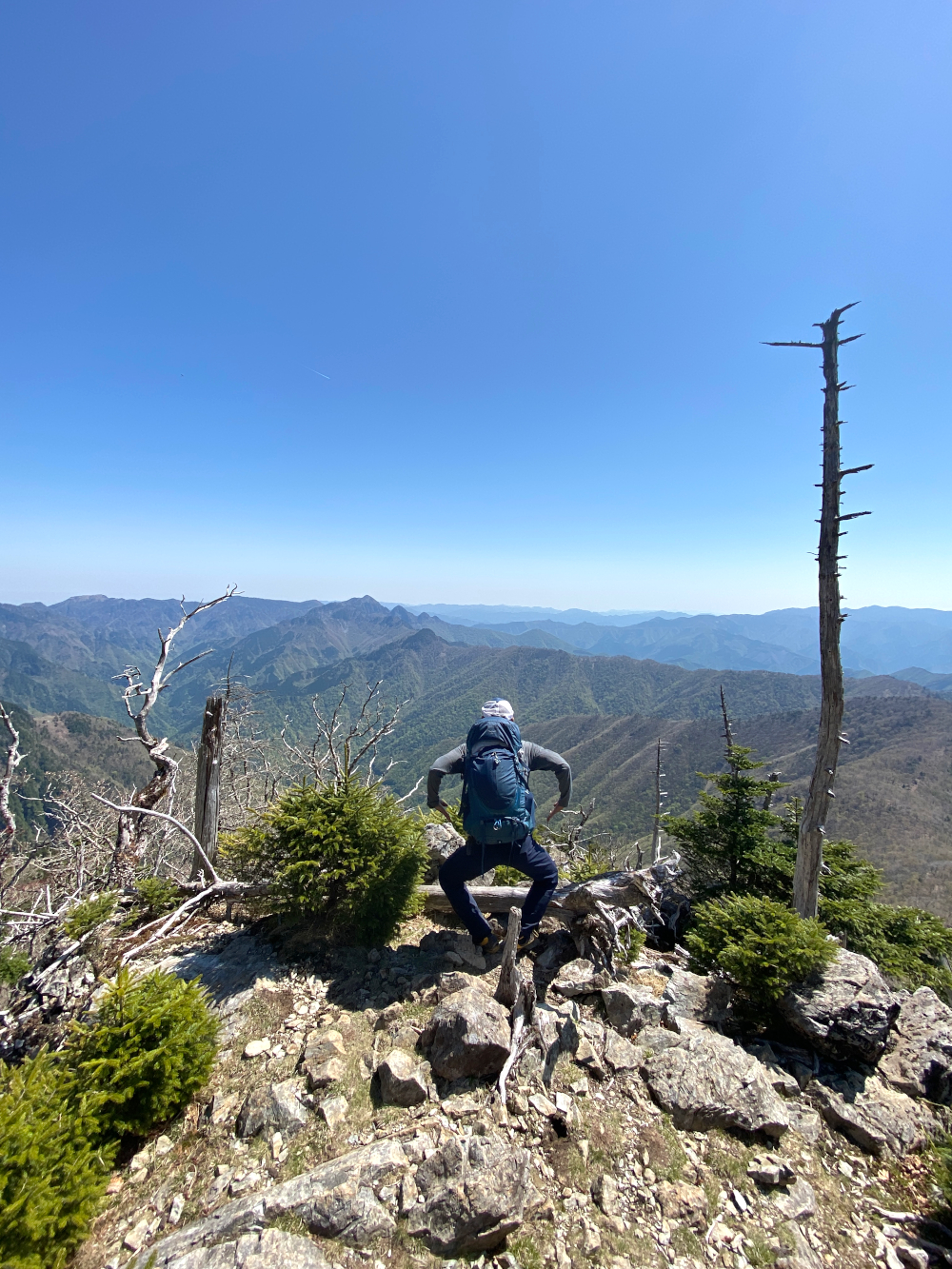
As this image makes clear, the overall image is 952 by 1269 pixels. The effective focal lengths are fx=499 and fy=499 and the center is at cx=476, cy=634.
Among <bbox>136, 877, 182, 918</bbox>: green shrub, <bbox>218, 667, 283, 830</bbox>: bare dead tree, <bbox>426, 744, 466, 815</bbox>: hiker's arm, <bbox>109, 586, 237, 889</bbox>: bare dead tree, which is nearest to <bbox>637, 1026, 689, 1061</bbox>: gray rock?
<bbox>426, 744, 466, 815</bbox>: hiker's arm

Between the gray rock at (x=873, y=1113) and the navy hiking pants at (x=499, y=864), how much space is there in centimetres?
306

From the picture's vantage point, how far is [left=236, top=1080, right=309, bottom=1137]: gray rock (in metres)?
3.93

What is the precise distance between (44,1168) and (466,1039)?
2.93m

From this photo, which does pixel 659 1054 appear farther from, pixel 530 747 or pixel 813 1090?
pixel 530 747

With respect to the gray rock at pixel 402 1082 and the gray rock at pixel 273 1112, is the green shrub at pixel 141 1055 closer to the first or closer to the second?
the gray rock at pixel 273 1112

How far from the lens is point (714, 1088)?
4457mm

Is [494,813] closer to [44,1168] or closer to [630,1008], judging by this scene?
[630,1008]

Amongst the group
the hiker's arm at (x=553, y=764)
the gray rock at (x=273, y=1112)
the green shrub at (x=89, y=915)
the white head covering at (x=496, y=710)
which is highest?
the white head covering at (x=496, y=710)

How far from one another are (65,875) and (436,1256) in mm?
17098

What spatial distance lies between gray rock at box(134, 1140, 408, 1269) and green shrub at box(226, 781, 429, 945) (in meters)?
2.53

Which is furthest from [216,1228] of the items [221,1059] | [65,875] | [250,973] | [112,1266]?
[65,875]

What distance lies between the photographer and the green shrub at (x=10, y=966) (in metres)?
11.8

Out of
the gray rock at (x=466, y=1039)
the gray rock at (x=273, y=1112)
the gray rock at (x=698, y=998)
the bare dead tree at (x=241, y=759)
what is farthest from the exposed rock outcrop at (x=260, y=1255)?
the bare dead tree at (x=241, y=759)

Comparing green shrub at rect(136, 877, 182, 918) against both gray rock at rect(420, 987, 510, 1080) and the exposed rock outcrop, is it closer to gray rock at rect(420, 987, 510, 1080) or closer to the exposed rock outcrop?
gray rock at rect(420, 987, 510, 1080)
